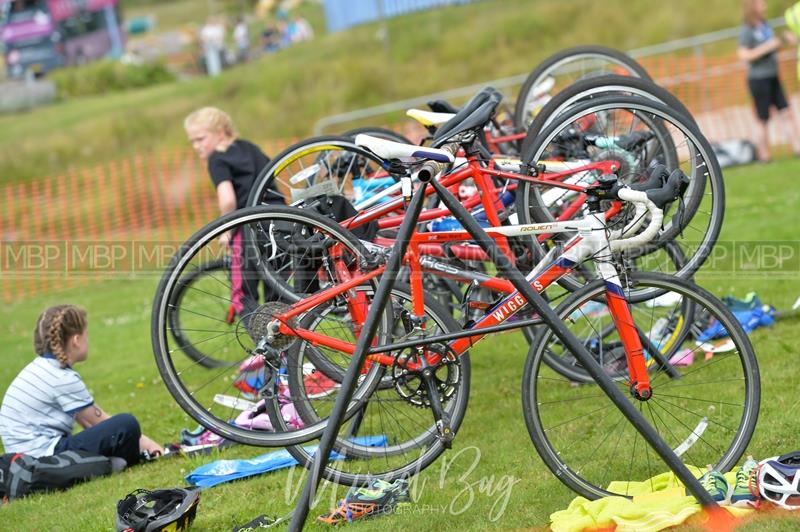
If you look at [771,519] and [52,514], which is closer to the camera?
[771,519]

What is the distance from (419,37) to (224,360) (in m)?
17.7

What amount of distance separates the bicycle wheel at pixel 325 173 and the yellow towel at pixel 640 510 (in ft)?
7.16

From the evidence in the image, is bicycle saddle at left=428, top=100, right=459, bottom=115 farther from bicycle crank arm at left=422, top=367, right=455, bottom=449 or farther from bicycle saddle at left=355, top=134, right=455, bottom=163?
bicycle crank arm at left=422, top=367, right=455, bottom=449

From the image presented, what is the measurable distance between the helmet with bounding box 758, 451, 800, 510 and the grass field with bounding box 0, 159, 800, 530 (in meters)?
0.13

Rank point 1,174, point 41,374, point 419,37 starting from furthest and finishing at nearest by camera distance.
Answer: point 419,37
point 1,174
point 41,374

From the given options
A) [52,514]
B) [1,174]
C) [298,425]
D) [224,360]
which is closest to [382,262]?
[298,425]

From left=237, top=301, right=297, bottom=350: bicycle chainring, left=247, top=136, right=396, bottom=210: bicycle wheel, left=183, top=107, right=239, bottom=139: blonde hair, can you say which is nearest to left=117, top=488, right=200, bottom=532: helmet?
left=237, top=301, right=297, bottom=350: bicycle chainring

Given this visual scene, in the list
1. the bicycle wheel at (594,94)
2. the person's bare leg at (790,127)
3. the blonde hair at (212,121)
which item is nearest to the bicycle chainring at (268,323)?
the bicycle wheel at (594,94)

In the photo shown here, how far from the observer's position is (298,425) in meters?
4.95

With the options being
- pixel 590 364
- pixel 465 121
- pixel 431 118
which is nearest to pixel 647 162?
pixel 431 118

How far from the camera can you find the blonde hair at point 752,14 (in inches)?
519

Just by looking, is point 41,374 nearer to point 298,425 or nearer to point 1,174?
point 298,425

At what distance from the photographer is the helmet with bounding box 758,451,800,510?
4066 mm

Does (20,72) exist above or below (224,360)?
above
